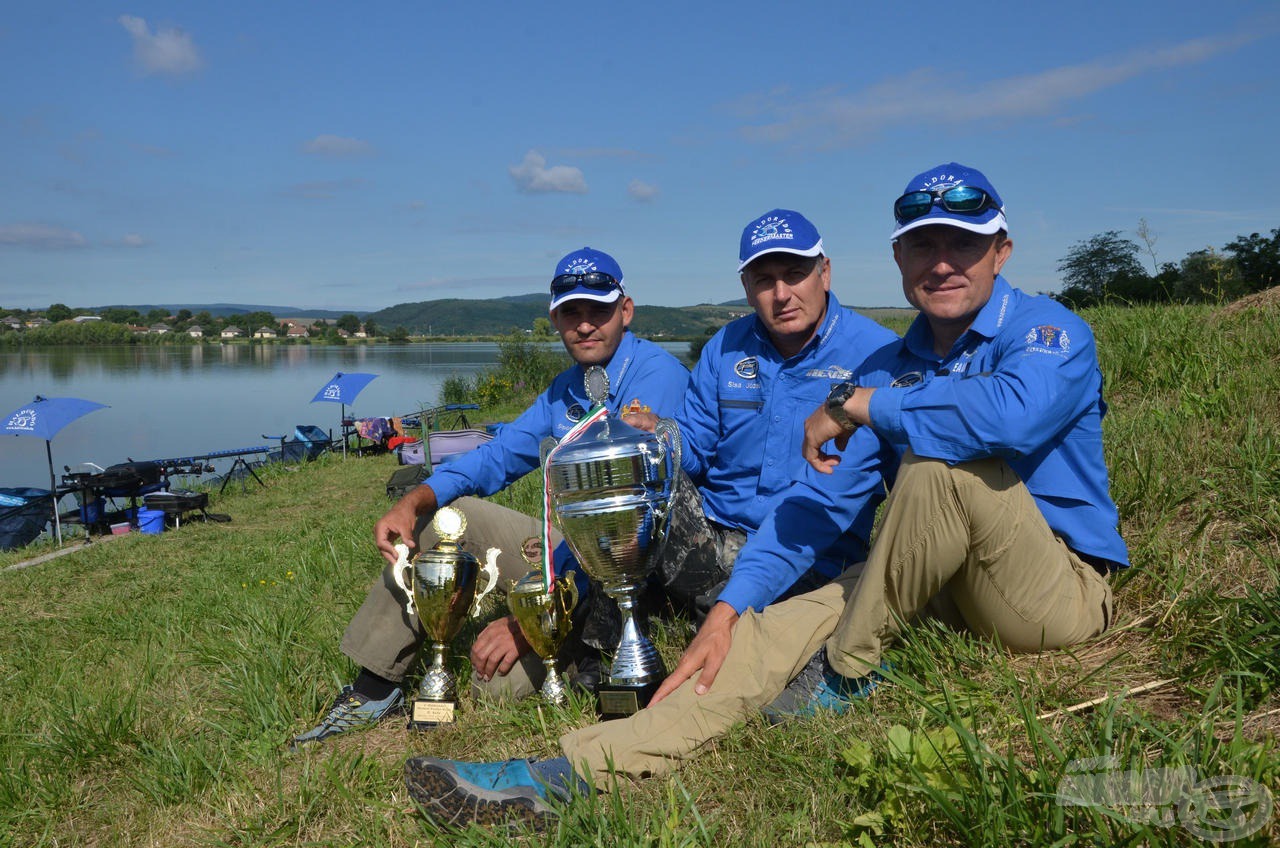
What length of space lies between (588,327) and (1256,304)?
405 cm

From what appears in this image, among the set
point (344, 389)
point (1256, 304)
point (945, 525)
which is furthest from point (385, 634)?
point (344, 389)

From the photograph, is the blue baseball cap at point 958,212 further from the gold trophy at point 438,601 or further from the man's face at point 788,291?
the gold trophy at point 438,601

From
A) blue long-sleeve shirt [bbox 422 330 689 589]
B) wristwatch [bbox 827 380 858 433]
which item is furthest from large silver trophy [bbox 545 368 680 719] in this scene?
blue long-sleeve shirt [bbox 422 330 689 589]

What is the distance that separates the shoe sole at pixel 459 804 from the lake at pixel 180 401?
18018mm

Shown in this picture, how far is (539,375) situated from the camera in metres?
28.2

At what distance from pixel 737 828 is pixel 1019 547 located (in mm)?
901

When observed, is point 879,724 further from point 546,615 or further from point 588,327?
point 588,327

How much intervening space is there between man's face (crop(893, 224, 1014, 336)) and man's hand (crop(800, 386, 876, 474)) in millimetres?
402

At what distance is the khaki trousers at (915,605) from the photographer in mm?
2082

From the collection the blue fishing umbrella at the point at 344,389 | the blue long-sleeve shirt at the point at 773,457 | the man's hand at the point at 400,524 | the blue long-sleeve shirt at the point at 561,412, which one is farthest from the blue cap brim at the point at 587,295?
the blue fishing umbrella at the point at 344,389

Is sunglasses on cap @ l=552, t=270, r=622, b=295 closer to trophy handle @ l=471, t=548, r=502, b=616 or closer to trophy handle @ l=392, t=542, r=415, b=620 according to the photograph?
trophy handle @ l=471, t=548, r=502, b=616

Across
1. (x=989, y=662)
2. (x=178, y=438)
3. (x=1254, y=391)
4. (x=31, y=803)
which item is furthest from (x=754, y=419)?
(x=178, y=438)

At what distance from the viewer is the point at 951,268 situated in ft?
8.02

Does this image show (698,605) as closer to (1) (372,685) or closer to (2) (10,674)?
(1) (372,685)
